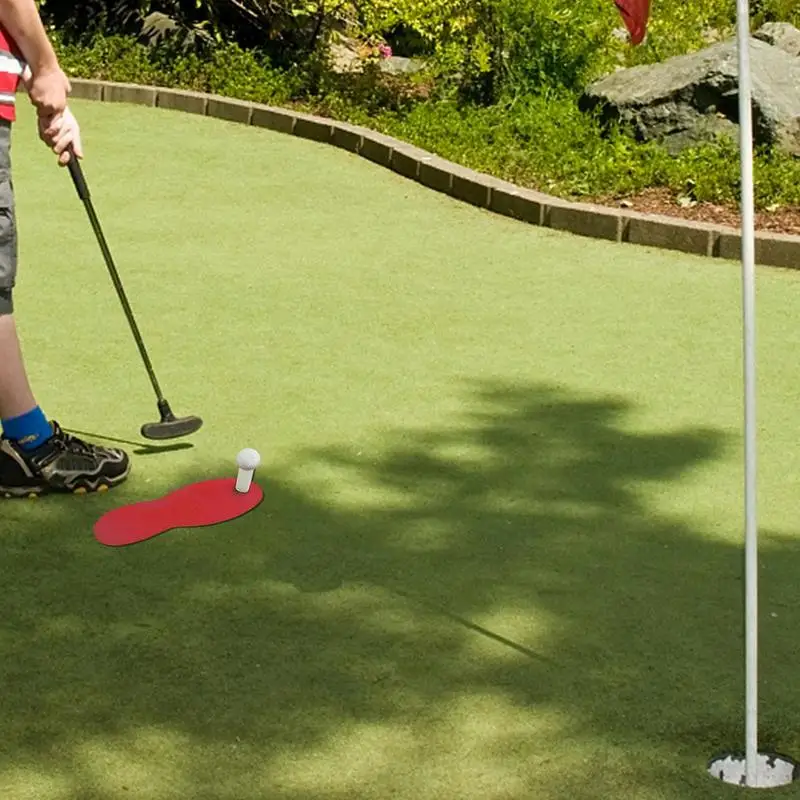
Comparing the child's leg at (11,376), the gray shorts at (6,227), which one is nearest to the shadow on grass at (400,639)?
the child's leg at (11,376)

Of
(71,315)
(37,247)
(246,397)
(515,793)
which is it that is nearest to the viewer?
(515,793)

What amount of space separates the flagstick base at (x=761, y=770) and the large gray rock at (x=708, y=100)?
19.7 feet

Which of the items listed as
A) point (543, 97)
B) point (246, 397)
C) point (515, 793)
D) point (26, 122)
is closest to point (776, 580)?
point (515, 793)

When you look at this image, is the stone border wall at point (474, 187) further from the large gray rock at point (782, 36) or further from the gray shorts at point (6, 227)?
the gray shorts at point (6, 227)

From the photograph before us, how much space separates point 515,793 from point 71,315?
12.3ft

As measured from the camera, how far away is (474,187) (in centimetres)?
846

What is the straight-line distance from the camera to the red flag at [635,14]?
10.7 feet

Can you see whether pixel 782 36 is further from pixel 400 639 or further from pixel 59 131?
pixel 400 639

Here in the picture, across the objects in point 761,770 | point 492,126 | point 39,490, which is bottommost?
point 39,490

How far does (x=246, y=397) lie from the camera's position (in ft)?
18.3

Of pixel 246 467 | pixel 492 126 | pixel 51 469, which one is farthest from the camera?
pixel 492 126

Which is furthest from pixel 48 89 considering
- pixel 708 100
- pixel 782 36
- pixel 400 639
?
pixel 782 36

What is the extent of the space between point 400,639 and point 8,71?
6.08 ft

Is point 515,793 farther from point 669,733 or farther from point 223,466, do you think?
point 223,466
